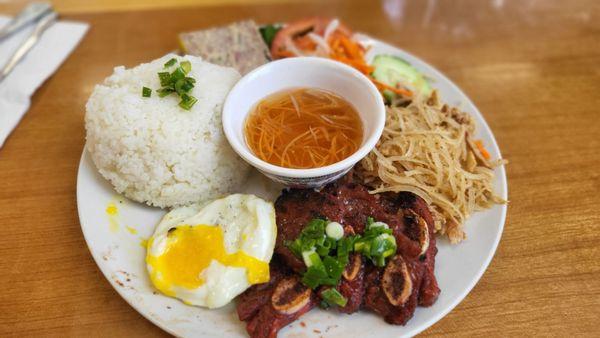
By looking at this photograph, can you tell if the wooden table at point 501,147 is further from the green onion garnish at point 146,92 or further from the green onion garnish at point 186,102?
the green onion garnish at point 186,102

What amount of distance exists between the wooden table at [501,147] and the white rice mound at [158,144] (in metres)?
0.51

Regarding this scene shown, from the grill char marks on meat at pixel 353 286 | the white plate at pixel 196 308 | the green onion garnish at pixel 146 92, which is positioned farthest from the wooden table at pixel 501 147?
the green onion garnish at pixel 146 92

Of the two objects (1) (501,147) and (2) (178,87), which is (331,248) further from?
(1) (501,147)

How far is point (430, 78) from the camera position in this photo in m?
3.31

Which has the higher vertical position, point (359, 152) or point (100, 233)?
point (359, 152)

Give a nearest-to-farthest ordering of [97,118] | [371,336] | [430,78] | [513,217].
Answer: [371,336] < [97,118] < [513,217] < [430,78]

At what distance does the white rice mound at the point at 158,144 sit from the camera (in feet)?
8.20

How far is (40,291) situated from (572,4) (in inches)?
203

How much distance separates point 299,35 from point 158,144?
5.69 feet

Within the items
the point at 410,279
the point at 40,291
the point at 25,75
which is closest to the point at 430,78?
the point at 410,279

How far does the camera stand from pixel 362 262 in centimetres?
215

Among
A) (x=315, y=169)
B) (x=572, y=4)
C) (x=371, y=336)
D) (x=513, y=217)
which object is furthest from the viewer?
(x=572, y=4)

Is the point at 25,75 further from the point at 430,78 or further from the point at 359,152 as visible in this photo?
the point at 430,78

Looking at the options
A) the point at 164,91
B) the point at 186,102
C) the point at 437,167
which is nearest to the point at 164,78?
the point at 164,91
